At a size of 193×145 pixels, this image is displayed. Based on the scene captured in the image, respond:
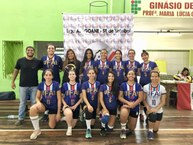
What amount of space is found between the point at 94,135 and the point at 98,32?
7.52ft

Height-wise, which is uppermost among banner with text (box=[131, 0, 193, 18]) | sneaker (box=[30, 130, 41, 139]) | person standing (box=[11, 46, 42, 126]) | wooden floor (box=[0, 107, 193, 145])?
banner with text (box=[131, 0, 193, 18])

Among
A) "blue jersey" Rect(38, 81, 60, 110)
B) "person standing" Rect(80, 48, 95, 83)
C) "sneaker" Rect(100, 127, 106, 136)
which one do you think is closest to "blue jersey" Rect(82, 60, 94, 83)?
"person standing" Rect(80, 48, 95, 83)

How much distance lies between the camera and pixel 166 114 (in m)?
5.61

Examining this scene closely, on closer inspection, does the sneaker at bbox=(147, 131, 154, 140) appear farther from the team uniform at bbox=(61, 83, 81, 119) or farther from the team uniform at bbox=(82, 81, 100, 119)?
the team uniform at bbox=(61, 83, 81, 119)

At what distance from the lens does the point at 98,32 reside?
208 inches

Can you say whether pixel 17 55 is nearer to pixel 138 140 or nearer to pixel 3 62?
pixel 3 62

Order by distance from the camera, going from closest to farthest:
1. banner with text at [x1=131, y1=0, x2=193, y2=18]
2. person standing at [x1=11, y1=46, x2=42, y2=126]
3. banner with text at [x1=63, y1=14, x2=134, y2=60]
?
person standing at [x1=11, y1=46, x2=42, y2=126], banner with text at [x1=63, y1=14, x2=134, y2=60], banner with text at [x1=131, y1=0, x2=193, y2=18]

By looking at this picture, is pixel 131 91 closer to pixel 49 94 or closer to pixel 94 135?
pixel 94 135

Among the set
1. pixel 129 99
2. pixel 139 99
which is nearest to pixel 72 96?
pixel 129 99

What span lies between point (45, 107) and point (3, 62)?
233 cm

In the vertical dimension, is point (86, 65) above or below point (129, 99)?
above

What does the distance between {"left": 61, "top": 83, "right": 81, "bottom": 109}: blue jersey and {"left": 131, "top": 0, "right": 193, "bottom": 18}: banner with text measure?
2684 mm

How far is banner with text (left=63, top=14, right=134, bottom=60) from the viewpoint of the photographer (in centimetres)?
525

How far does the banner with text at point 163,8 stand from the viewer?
5.78 m
